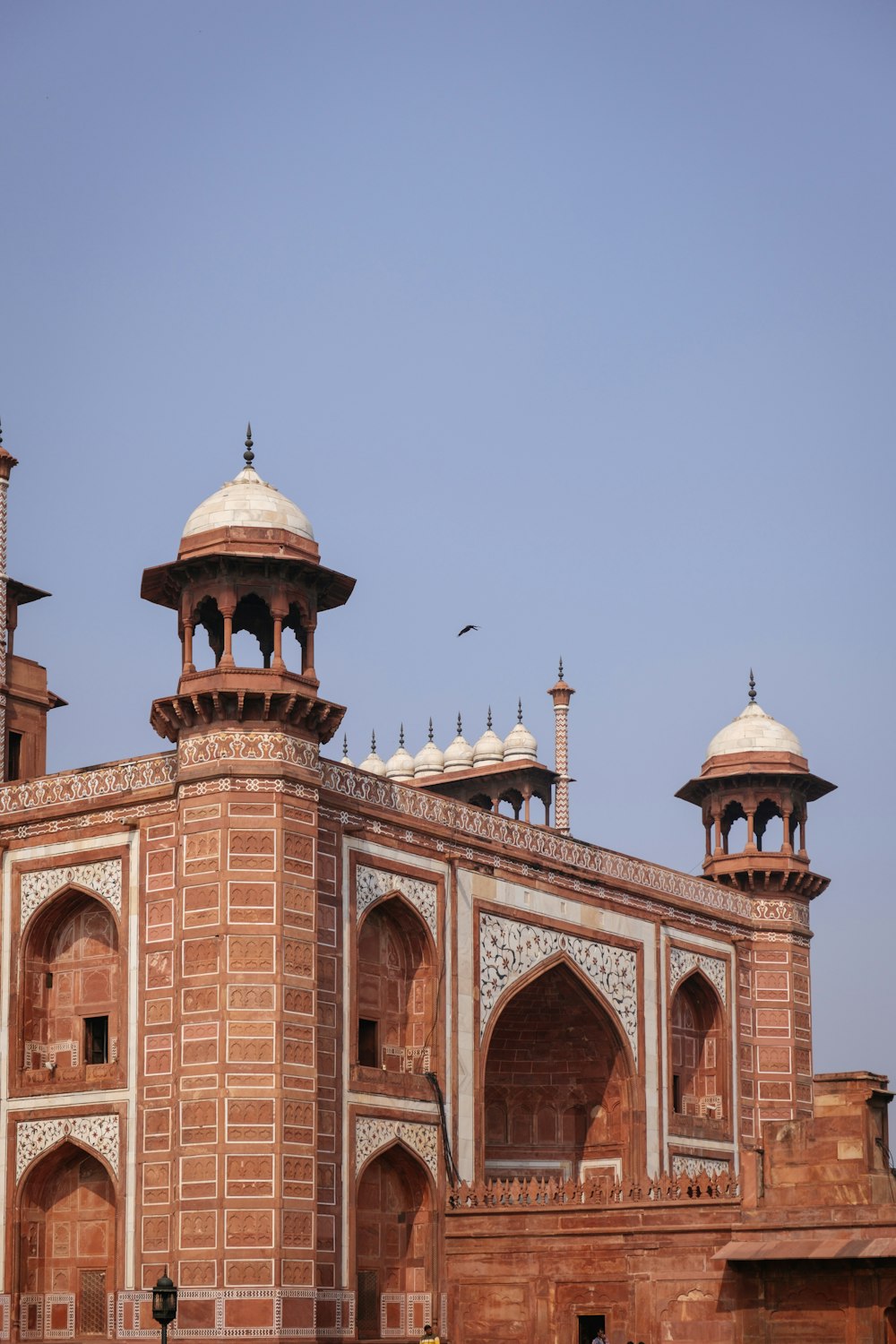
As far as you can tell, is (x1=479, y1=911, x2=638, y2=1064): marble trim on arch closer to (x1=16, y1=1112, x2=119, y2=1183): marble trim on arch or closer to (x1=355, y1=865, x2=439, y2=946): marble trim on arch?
(x1=355, y1=865, x2=439, y2=946): marble trim on arch

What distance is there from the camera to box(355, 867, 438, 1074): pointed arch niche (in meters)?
28.2

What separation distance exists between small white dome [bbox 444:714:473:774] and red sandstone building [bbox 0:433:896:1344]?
9850 mm

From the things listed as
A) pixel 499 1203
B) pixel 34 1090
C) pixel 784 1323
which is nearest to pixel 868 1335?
pixel 784 1323

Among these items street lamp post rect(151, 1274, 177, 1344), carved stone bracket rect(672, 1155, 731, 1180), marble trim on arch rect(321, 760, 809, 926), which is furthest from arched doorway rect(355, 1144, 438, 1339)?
street lamp post rect(151, 1274, 177, 1344)

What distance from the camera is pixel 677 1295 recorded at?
85.6 ft

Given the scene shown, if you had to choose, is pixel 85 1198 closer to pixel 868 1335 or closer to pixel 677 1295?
pixel 677 1295

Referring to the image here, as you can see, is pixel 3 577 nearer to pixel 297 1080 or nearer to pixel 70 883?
pixel 70 883

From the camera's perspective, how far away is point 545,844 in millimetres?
32031

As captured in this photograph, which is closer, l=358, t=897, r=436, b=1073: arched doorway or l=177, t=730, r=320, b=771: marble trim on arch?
l=177, t=730, r=320, b=771: marble trim on arch

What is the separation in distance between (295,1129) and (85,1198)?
11.3 ft

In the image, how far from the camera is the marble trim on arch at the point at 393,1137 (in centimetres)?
2700

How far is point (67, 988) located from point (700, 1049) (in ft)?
38.8

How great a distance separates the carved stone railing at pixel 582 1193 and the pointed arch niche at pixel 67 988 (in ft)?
16.0

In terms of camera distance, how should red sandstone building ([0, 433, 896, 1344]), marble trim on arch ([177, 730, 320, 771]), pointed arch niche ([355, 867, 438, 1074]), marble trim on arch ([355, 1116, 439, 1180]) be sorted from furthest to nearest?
pointed arch niche ([355, 867, 438, 1074]), marble trim on arch ([355, 1116, 439, 1180]), marble trim on arch ([177, 730, 320, 771]), red sandstone building ([0, 433, 896, 1344])
